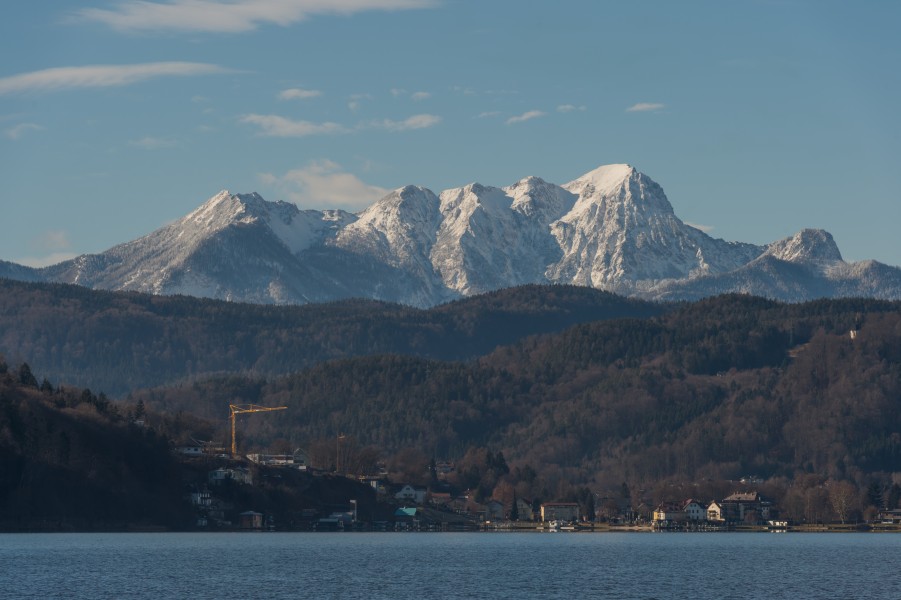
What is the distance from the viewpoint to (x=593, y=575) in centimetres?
15712

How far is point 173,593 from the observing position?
133250 mm

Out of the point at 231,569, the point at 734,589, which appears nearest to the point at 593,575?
the point at 734,589

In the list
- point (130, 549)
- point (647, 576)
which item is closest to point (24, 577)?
point (130, 549)

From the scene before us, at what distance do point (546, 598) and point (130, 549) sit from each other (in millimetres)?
64705

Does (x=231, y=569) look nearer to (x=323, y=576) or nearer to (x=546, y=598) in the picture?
Answer: (x=323, y=576)

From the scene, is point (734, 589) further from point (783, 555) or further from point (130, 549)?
point (130, 549)

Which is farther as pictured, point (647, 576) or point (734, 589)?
point (647, 576)

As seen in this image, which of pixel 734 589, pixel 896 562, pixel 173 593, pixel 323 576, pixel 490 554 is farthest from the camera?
pixel 490 554

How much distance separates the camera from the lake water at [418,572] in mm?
136500

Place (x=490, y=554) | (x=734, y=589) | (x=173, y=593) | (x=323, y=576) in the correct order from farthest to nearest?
(x=490, y=554) < (x=323, y=576) < (x=734, y=589) < (x=173, y=593)

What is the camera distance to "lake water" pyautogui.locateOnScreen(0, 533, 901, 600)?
448 feet

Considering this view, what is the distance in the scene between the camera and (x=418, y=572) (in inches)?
6191

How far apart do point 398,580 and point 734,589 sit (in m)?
28.1

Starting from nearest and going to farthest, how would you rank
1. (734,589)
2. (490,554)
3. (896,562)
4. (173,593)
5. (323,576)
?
1. (173,593)
2. (734,589)
3. (323,576)
4. (896,562)
5. (490,554)
